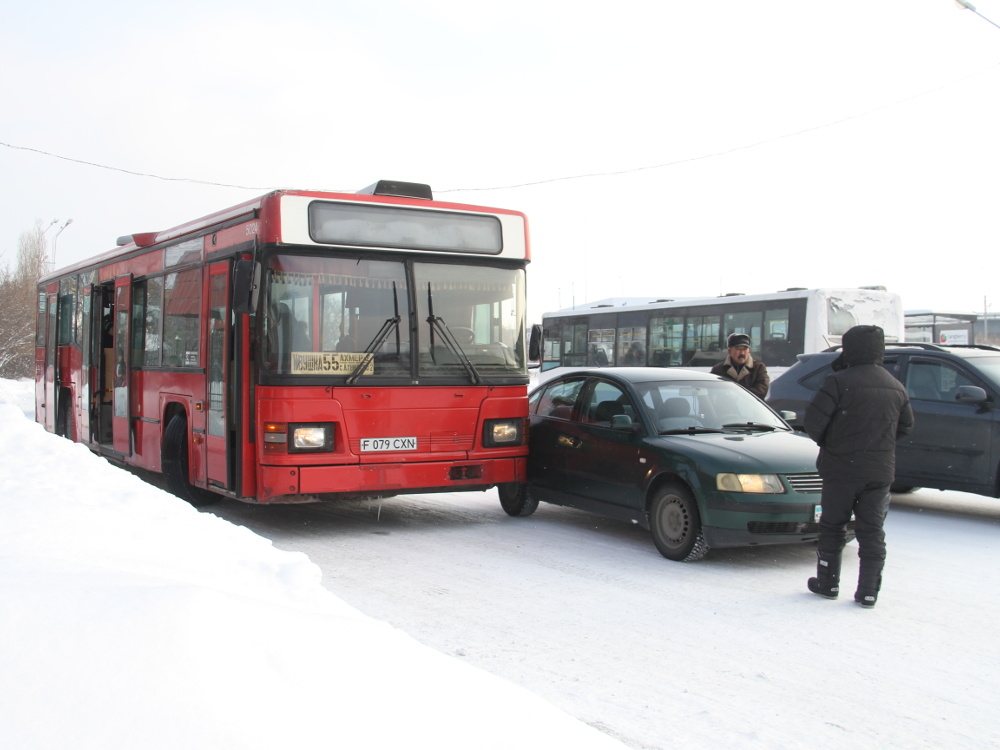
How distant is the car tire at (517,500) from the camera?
9750mm

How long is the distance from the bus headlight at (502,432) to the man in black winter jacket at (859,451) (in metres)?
3.35

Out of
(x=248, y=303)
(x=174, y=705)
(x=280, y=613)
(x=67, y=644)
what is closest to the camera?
(x=174, y=705)

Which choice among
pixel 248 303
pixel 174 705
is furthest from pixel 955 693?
pixel 248 303

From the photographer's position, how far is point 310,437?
26.7 ft

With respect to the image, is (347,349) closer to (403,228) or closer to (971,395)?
(403,228)

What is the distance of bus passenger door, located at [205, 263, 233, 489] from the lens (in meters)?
8.64

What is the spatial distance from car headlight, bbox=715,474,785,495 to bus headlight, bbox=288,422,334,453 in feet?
10.6

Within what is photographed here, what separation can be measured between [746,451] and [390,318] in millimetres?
3225

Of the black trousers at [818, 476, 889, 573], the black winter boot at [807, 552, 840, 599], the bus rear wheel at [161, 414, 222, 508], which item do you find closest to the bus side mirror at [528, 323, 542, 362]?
the bus rear wheel at [161, 414, 222, 508]

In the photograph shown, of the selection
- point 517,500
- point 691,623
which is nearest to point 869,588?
point 691,623

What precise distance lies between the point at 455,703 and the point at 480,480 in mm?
5646

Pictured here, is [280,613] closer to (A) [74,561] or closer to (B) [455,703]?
(B) [455,703]

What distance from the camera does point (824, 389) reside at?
21.1 feet

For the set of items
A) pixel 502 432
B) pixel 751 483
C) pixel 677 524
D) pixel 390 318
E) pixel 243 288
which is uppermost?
pixel 243 288
